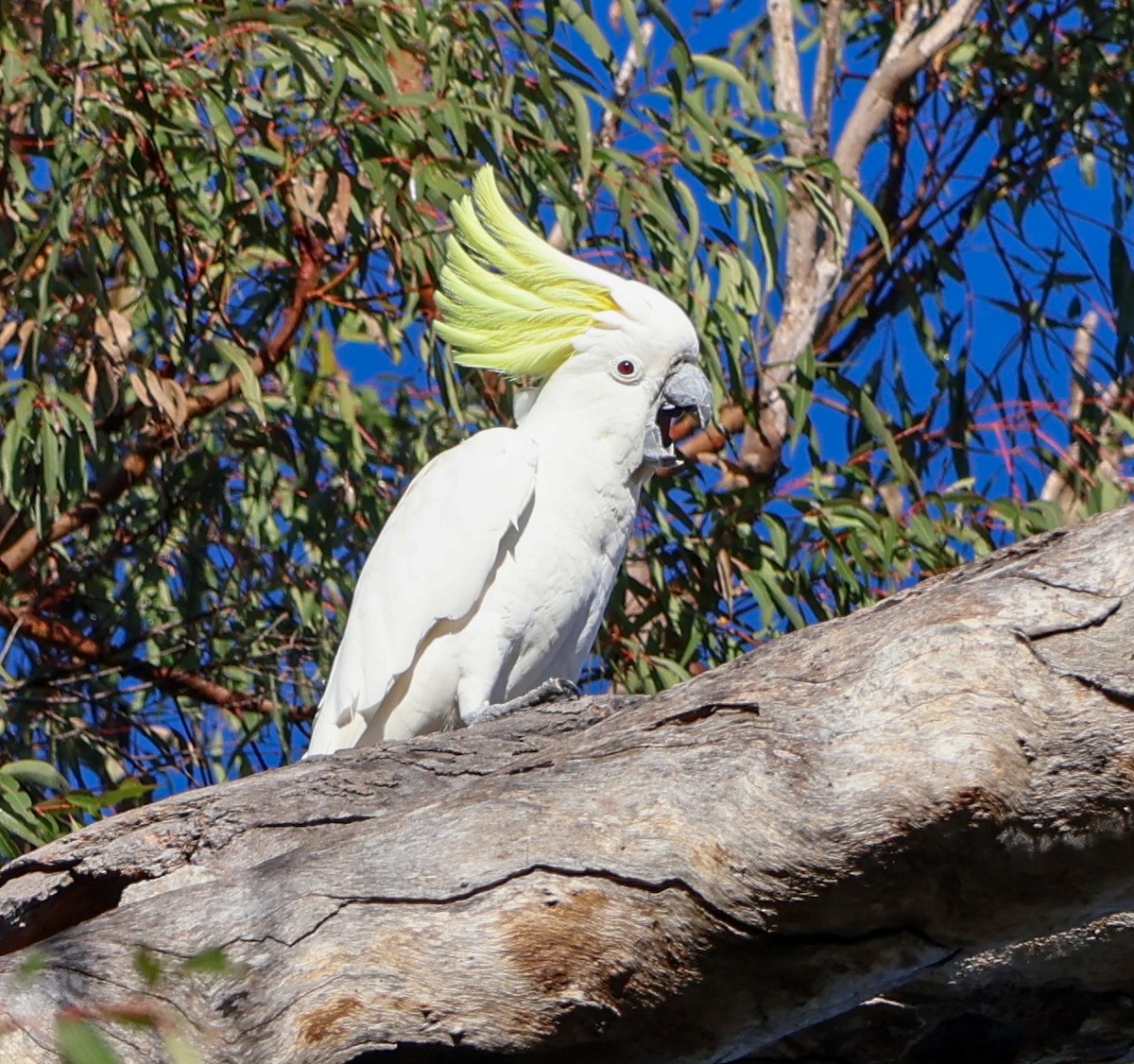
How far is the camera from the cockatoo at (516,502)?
2350 millimetres

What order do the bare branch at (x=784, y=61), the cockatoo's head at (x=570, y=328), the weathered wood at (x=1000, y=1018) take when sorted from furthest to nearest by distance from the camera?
the bare branch at (x=784, y=61)
the cockatoo's head at (x=570, y=328)
the weathered wood at (x=1000, y=1018)

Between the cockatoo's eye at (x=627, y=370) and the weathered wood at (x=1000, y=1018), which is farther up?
→ the cockatoo's eye at (x=627, y=370)

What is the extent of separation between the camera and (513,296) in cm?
246

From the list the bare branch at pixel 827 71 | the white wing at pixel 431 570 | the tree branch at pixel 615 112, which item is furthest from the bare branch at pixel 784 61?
the white wing at pixel 431 570

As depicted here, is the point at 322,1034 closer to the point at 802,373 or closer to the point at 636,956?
the point at 636,956

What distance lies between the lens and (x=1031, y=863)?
120 centimetres

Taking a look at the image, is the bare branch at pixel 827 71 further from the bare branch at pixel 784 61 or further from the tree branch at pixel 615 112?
the tree branch at pixel 615 112

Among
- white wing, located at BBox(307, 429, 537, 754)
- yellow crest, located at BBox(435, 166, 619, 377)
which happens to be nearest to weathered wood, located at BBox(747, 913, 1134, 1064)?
white wing, located at BBox(307, 429, 537, 754)

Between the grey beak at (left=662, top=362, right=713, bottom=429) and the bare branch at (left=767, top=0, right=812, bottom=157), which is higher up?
the bare branch at (left=767, top=0, right=812, bottom=157)

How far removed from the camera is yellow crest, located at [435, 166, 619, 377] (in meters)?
2.46

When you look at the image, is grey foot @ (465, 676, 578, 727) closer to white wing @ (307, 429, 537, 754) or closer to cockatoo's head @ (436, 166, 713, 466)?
white wing @ (307, 429, 537, 754)

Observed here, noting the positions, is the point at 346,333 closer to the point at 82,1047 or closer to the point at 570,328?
the point at 570,328

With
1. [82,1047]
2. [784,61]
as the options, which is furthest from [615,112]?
→ [82,1047]

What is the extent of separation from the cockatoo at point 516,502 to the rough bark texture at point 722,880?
3.31 ft
